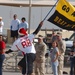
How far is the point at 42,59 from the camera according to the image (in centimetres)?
1989

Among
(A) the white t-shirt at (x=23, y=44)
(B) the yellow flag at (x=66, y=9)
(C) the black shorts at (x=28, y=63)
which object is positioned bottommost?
(C) the black shorts at (x=28, y=63)

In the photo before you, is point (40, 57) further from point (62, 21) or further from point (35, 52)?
point (62, 21)

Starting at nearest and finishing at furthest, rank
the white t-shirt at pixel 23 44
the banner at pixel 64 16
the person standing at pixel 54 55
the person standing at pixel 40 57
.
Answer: the white t-shirt at pixel 23 44, the banner at pixel 64 16, the person standing at pixel 54 55, the person standing at pixel 40 57

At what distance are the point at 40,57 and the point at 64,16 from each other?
243 centimetres

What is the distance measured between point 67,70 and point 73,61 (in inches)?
110

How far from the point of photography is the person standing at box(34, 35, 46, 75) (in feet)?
64.7

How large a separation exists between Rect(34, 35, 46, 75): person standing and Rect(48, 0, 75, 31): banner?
1.52m

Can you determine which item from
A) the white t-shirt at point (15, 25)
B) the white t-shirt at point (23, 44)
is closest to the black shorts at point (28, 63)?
the white t-shirt at point (23, 44)

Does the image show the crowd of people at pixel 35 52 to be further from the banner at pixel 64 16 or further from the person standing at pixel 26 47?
the banner at pixel 64 16

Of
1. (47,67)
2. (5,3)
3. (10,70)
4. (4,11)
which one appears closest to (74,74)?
(47,67)

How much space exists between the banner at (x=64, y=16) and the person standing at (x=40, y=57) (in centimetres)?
152

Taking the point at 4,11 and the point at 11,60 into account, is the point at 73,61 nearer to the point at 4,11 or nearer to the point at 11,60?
the point at 11,60

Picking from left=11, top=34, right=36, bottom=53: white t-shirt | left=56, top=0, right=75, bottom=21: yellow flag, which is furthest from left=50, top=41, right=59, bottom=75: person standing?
left=11, top=34, right=36, bottom=53: white t-shirt

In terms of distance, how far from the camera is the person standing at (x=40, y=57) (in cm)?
1973
